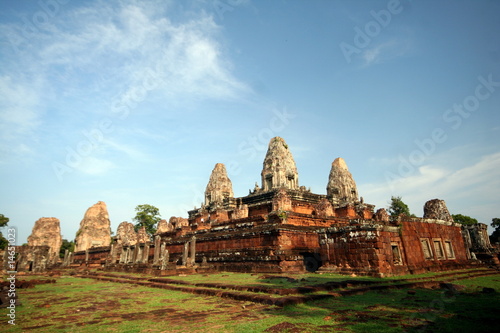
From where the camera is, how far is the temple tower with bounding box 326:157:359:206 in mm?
37844

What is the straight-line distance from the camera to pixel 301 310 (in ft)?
16.0

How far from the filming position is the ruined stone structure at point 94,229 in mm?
39031

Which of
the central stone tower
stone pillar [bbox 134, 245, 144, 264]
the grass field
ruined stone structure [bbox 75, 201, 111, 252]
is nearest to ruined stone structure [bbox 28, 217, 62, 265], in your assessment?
ruined stone structure [bbox 75, 201, 111, 252]

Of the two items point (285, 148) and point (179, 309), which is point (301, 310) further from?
point (285, 148)

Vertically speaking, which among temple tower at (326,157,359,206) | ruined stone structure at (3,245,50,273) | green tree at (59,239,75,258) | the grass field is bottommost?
the grass field

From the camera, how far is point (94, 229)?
131 feet

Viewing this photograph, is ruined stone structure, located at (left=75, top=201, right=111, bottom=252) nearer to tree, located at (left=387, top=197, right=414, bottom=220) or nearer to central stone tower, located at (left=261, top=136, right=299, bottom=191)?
central stone tower, located at (left=261, top=136, right=299, bottom=191)

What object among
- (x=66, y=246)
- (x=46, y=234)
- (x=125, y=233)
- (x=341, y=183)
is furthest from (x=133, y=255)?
(x=66, y=246)

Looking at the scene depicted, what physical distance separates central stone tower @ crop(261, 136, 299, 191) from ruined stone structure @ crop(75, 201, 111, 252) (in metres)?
25.7

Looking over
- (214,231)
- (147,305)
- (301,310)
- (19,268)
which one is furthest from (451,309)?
(19,268)

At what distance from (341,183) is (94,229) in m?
35.6

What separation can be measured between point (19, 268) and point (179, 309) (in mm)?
23619

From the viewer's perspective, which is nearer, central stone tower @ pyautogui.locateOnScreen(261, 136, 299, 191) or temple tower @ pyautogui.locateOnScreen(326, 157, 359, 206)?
central stone tower @ pyautogui.locateOnScreen(261, 136, 299, 191)

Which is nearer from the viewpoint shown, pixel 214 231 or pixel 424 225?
pixel 424 225
